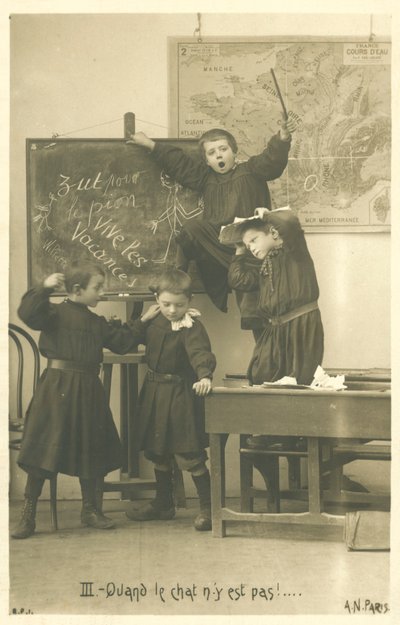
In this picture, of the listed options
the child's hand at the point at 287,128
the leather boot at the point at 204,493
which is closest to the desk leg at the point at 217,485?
the leather boot at the point at 204,493

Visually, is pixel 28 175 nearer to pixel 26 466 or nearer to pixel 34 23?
pixel 34 23

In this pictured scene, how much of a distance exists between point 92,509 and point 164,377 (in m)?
0.65

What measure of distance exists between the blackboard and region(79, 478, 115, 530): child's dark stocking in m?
0.92

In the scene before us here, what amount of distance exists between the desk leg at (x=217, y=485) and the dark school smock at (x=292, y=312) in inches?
19.4

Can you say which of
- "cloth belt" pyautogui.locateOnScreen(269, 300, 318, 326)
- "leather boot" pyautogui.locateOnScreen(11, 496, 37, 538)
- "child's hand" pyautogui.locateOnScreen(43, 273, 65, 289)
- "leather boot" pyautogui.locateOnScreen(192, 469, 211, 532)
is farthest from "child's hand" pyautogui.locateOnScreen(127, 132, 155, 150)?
"leather boot" pyautogui.locateOnScreen(11, 496, 37, 538)

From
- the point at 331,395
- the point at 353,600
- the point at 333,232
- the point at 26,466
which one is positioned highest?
the point at 333,232

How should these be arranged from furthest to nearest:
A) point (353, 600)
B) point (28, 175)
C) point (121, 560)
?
point (28, 175) → point (121, 560) → point (353, 600)

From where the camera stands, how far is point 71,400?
389 centimetres

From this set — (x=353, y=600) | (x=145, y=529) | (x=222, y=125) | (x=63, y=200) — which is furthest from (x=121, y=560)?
(x=222, y=125)

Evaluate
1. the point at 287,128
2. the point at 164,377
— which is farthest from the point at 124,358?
the point at 287,128

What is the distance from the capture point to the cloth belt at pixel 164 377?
4055 mm

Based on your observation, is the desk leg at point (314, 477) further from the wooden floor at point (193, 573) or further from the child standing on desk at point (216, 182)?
the child standing on desk at point (216, 182)

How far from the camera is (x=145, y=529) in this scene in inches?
154

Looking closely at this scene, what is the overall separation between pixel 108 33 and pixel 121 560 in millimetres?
2213
